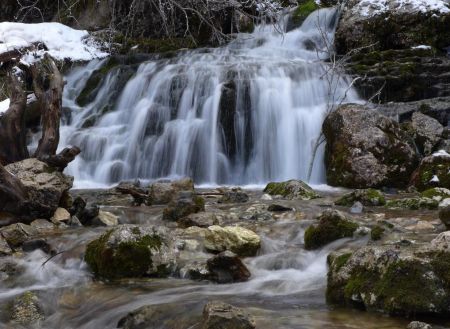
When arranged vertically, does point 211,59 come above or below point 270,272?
above

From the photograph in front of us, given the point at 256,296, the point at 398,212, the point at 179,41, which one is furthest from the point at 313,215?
the point at 179,41

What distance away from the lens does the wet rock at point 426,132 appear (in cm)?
1036

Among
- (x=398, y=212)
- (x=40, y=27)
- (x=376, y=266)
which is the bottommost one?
(x=398, y=212)

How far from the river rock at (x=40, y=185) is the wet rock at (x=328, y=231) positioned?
10.7 feet

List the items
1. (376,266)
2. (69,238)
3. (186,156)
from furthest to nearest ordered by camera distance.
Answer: (186,156), (69,238), (376,266)

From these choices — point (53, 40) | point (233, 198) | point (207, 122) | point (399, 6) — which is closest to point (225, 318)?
point (233, 198)

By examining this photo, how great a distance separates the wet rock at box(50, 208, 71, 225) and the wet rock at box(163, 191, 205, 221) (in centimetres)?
119

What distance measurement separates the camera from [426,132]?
415 inches

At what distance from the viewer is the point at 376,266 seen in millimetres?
3336

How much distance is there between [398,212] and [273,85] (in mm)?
6898

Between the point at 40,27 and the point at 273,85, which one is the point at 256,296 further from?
the point at 40,27

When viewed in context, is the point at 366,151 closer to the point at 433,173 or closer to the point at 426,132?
the point at 433,173

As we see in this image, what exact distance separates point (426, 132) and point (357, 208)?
14.4 feet

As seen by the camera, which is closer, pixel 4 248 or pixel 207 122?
pixel 4 248
